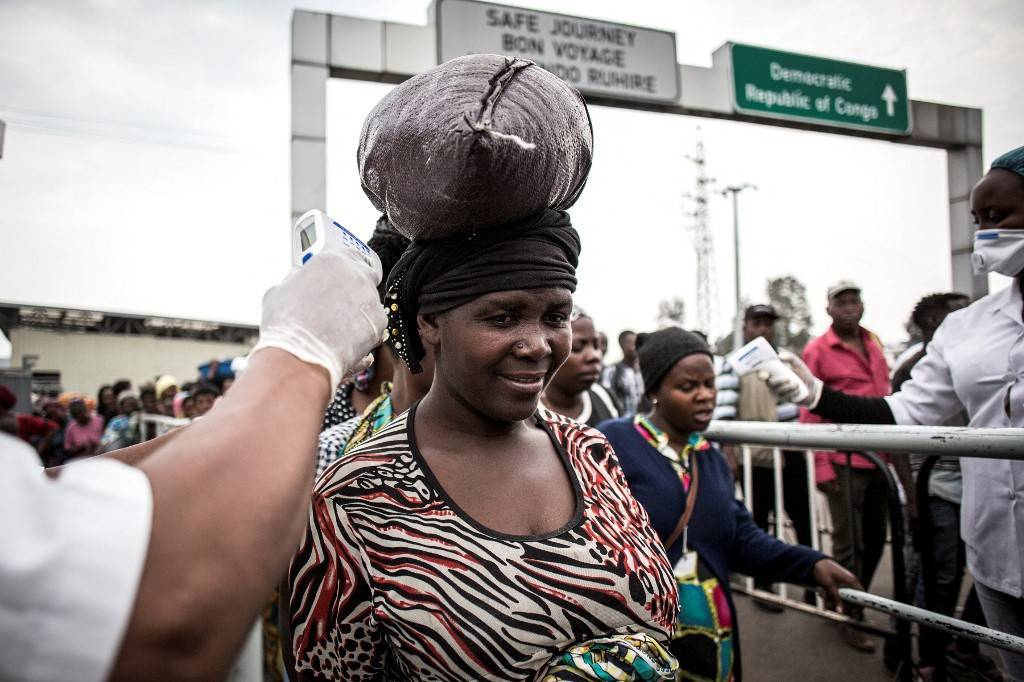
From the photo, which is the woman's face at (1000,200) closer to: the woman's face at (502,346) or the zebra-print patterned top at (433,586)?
the woman's face at (502,346)

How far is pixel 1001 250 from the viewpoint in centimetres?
239

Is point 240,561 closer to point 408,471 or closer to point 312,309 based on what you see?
point 312,309

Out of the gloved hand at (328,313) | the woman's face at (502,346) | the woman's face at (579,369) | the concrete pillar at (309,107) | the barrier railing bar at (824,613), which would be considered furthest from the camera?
the concrete pillar at (309,107)

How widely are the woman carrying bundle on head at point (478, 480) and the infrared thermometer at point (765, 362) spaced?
150 cm

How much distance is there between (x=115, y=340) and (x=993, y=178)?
36505 mm

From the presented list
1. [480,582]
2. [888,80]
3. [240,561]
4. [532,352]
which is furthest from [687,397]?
[888,80]

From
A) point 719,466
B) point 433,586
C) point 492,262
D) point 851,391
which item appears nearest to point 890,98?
point 851,391

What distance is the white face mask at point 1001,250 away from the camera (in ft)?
7.73

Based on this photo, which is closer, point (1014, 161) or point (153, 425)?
point (1014, 161)

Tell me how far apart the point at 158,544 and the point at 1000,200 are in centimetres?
283

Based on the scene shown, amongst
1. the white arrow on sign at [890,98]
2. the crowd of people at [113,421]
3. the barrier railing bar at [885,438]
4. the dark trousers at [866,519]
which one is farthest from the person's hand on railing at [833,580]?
the white arrow on sign at [890,98]

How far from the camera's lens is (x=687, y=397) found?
2.96 meters

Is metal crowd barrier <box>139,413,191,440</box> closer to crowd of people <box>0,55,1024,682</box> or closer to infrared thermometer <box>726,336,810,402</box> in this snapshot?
crowd of people <box>0,55,1024,682</box>

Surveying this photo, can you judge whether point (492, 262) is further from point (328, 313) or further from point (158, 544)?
point (158, 544)
